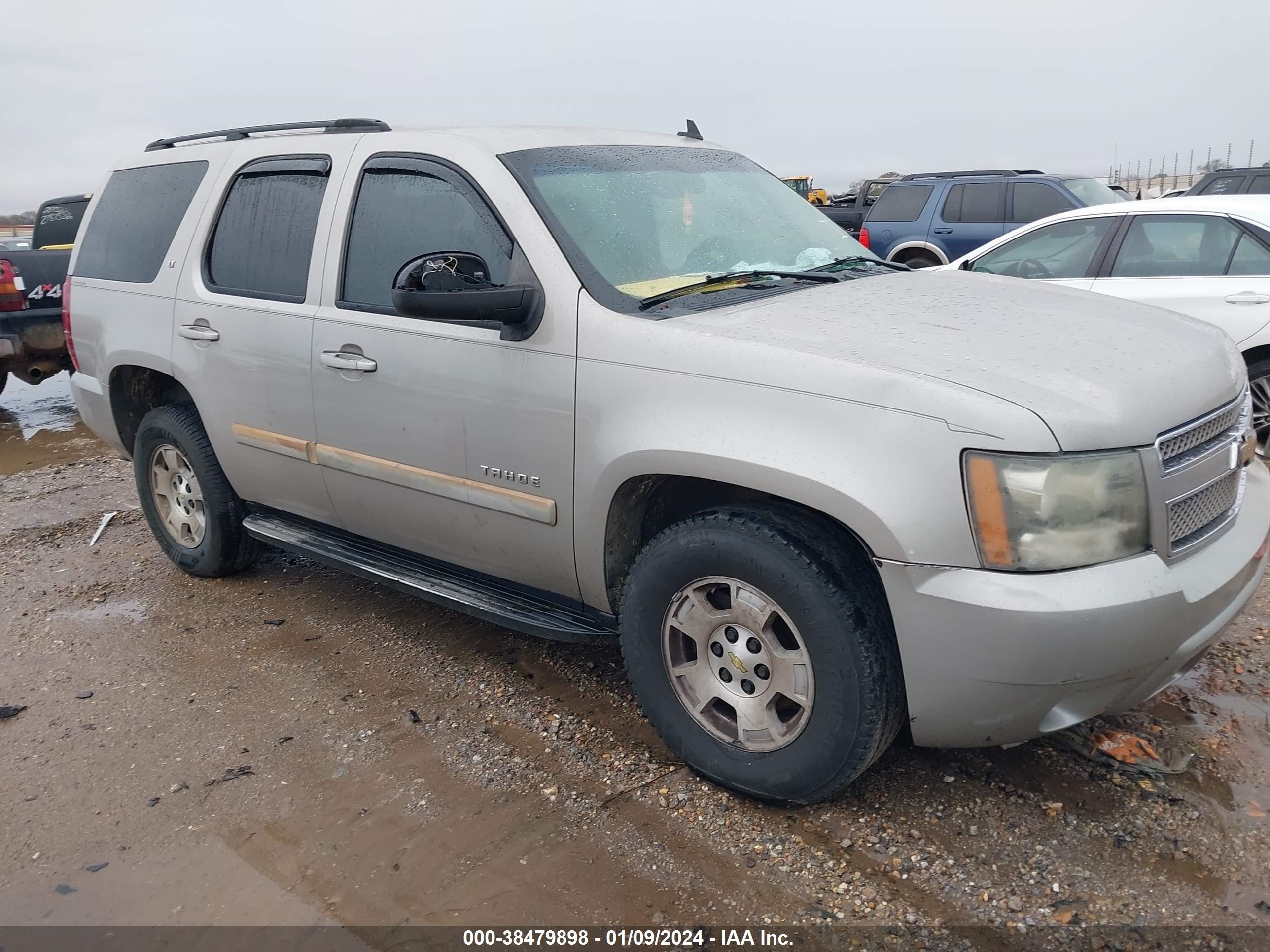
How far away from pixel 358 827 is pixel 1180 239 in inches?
227

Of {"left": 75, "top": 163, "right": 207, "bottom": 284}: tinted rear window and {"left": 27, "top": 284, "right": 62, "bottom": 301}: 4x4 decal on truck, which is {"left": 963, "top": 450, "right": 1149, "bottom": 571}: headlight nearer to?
{"left": 75, "top": 163, "right": 207, "bottom": 284}: tinted rear window

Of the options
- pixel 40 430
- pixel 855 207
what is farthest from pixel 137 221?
pixel 855 207

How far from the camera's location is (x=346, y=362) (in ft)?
11.6

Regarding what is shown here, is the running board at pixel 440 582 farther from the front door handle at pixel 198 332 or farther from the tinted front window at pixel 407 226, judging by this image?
the tinted front window at pixel 407 226

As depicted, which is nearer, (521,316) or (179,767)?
(521,316)

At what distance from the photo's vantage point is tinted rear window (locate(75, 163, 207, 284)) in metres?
4.46

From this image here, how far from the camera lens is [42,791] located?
3146 mm

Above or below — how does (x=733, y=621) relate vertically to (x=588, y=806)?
above

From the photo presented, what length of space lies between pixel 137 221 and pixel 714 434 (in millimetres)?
3421

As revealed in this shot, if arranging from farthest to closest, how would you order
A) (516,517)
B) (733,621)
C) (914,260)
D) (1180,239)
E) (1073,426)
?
(914,260)
(1180,239)
(516,517)
(733,621)
(1073,426)

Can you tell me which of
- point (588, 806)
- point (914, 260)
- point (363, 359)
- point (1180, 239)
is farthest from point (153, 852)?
point (914, 260)

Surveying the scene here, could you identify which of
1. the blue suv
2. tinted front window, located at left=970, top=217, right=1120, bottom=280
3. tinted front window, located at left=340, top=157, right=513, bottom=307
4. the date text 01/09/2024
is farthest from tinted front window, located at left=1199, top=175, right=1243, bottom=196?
the date text 01/09/2024

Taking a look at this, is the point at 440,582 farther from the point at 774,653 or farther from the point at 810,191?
the point at 810,191

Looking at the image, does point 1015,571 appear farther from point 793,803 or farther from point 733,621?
point 793,803
